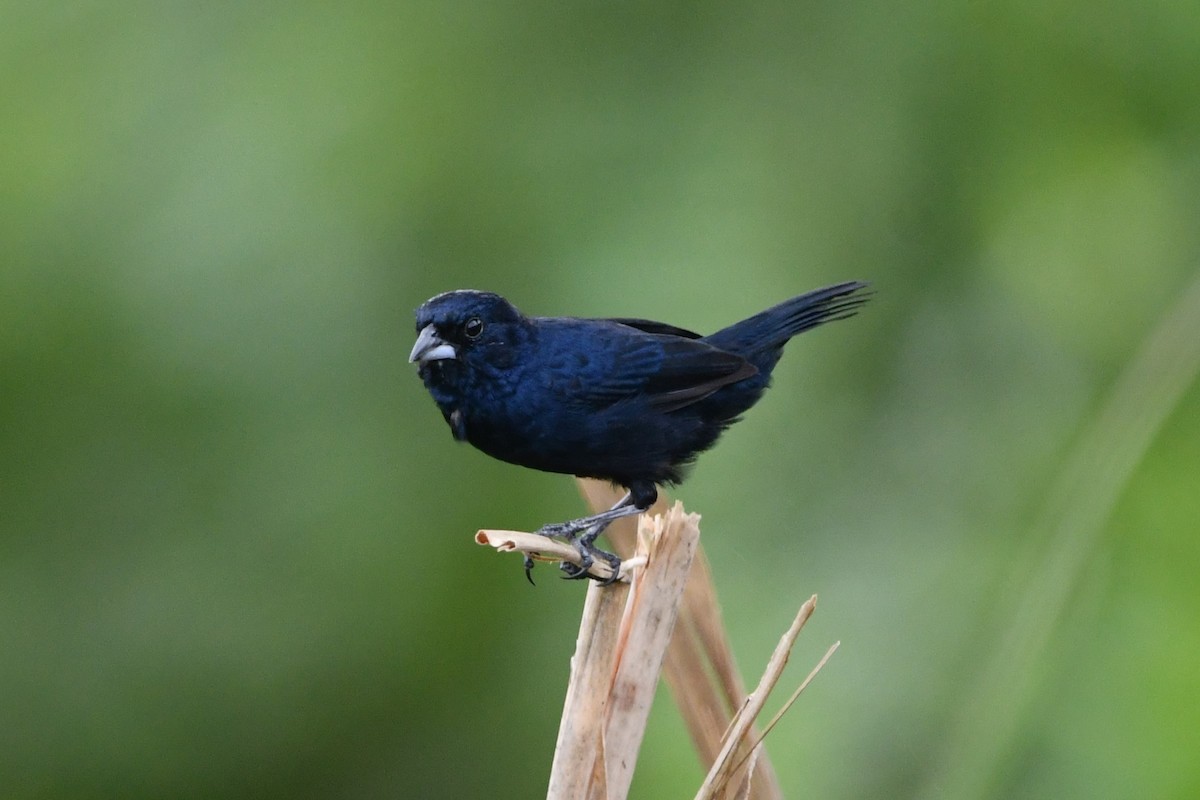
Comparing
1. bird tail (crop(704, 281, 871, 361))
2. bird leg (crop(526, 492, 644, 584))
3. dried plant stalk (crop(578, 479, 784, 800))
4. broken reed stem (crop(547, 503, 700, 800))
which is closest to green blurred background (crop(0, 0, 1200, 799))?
bird tail (crop(704, 281, 871, 361))

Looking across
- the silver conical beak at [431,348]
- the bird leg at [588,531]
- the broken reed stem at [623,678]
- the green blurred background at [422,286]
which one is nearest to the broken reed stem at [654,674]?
the broken reed stem at [623,678]

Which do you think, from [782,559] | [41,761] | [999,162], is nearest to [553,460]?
[782,559]

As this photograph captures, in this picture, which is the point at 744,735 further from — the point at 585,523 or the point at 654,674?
the point at 585,523

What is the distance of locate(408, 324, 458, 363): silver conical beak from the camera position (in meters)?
3.03

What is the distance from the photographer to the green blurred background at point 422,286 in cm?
385

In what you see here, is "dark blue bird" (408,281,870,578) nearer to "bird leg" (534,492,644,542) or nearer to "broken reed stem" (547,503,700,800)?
"bird leg" (534,492,644,542)

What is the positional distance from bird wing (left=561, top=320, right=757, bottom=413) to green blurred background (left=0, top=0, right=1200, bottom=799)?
65 cm

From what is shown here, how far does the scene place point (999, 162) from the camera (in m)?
3.97

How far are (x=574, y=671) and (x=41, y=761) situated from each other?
2.81m

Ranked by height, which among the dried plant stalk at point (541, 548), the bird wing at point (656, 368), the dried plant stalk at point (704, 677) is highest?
the bird wing at point (656, 368)

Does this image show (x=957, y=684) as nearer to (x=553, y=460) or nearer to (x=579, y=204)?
(x=553, y=460)

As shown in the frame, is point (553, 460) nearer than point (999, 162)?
Yes

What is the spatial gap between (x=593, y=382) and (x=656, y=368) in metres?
0.18

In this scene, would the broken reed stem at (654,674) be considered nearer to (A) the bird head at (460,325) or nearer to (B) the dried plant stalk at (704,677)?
(B) the dried plant stalk at (704,677)
